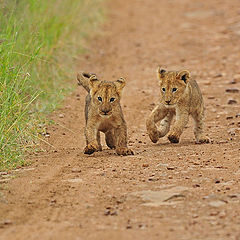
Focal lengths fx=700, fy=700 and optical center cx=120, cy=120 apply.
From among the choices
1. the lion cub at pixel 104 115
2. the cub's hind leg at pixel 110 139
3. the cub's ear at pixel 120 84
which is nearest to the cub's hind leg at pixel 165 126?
the cub's hind leg at pixel 110 139

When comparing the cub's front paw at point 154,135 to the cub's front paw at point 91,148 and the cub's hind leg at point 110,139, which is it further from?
the cub's front paw at point 91,148

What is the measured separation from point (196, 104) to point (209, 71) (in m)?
4.44

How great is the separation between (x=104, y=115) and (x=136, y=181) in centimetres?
140

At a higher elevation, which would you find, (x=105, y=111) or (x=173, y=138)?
(x=105, y=111)

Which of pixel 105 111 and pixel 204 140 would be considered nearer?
pixel 105 111

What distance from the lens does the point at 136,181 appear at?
6809mm

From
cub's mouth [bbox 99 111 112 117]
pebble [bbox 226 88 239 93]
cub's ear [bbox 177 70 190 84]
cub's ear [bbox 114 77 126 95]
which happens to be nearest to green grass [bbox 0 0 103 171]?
cub's mouth [bbox 99 111 112 117]

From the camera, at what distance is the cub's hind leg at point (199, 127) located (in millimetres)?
8938

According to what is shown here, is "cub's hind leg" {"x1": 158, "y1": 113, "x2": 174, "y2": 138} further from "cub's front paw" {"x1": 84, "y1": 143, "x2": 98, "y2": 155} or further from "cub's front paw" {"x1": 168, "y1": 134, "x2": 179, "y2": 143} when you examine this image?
"cub's front paw" {"x1": 84, "y1": 143, "x2": 98, "y2": 155}

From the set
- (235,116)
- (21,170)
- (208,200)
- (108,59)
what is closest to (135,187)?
(208,200)

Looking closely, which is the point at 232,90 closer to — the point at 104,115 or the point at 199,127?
the point at 199,127

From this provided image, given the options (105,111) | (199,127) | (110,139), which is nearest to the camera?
(105,111)

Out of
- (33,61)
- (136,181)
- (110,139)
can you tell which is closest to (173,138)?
(110,139)

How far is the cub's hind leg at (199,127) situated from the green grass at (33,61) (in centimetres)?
184
